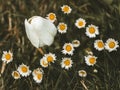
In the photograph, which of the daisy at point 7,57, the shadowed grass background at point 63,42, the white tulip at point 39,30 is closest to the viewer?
the white tulip at point 39,30

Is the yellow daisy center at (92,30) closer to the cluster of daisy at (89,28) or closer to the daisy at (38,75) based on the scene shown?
the cluster of daisy at (89,28)

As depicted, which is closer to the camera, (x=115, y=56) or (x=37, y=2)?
(x=115, y=56)

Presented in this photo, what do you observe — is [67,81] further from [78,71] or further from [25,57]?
[25,57]

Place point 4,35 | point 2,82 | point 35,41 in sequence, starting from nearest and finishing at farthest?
point 35,41
point 2,82
point 4,35

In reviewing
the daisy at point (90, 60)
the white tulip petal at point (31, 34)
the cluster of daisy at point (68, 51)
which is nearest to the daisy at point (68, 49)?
the cluster of daisy at point (68, 51)

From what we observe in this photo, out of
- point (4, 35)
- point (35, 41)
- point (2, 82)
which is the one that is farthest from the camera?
point (4, 35)

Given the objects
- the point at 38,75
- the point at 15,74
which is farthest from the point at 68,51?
the point at 15,74

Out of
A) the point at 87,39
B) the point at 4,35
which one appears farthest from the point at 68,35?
the point at 4,35
